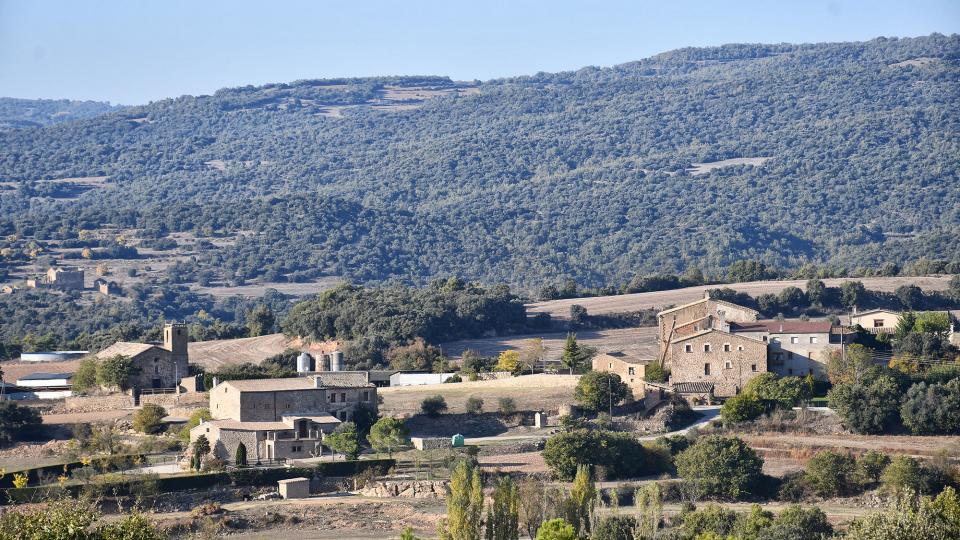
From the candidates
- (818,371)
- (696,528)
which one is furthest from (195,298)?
(696,528)

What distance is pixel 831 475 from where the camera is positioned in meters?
56.4

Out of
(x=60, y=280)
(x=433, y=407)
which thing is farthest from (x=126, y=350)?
(x=60, y=280)

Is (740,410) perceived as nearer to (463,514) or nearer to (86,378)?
(463,514)

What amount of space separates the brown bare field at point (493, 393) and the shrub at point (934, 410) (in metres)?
12.5

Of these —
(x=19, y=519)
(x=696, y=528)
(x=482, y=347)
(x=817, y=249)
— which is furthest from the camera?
(x=817, y=249)

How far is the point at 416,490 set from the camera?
190 ft

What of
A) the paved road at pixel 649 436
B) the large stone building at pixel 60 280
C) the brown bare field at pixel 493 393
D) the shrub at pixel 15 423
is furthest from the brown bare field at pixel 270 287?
the paved road at pixel 649 436

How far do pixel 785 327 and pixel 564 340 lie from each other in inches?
694

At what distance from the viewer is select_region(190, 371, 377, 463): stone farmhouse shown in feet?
199

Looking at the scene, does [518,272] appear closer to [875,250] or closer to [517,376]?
[875,250]

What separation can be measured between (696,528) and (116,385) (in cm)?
2991

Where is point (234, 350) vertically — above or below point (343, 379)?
above

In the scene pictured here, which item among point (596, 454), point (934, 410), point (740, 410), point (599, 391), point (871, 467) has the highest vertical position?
point (599, 391)

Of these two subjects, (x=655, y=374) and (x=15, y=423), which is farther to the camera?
(x=655, y=374)
